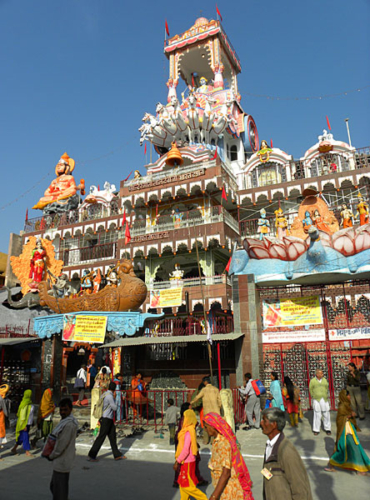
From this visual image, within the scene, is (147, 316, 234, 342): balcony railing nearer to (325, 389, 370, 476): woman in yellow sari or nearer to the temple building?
the temple building

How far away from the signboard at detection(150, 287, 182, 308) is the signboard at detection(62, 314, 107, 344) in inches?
322

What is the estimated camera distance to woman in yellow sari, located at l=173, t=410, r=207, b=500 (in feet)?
16.8

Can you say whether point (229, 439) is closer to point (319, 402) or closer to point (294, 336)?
point (319, 402)

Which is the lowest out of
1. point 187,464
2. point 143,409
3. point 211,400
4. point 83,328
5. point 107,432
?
point 143,409

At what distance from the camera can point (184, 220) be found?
95.3ft

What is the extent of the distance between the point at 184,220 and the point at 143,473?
2269 cm

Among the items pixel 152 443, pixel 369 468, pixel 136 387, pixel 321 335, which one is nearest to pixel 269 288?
pixel 321 335

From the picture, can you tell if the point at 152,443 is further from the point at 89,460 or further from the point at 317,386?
the point at 317,386

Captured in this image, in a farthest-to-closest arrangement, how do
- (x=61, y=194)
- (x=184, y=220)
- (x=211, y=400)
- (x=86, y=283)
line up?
(x=61, y=194) < (x=184, y=220) < (x=86, y=283) < (x=211, y=400)

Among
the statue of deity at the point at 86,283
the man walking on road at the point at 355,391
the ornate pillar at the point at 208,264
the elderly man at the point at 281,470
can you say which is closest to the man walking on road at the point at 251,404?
the man walking on road at the point at 355,391

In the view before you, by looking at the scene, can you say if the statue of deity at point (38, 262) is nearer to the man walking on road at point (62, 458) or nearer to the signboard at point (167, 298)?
the signboard at point (167, 298)

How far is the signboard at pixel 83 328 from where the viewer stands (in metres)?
14.9

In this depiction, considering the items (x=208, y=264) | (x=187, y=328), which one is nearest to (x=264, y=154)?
(x=208, y=264)

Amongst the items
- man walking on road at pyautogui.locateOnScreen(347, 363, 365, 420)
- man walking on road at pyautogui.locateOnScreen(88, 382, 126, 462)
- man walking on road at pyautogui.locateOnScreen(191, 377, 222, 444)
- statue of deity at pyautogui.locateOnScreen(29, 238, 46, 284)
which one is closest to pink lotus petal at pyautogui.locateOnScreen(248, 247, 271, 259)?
man walking on road at pyautogui.locateOnScreen(347, 363, 365, 420)
